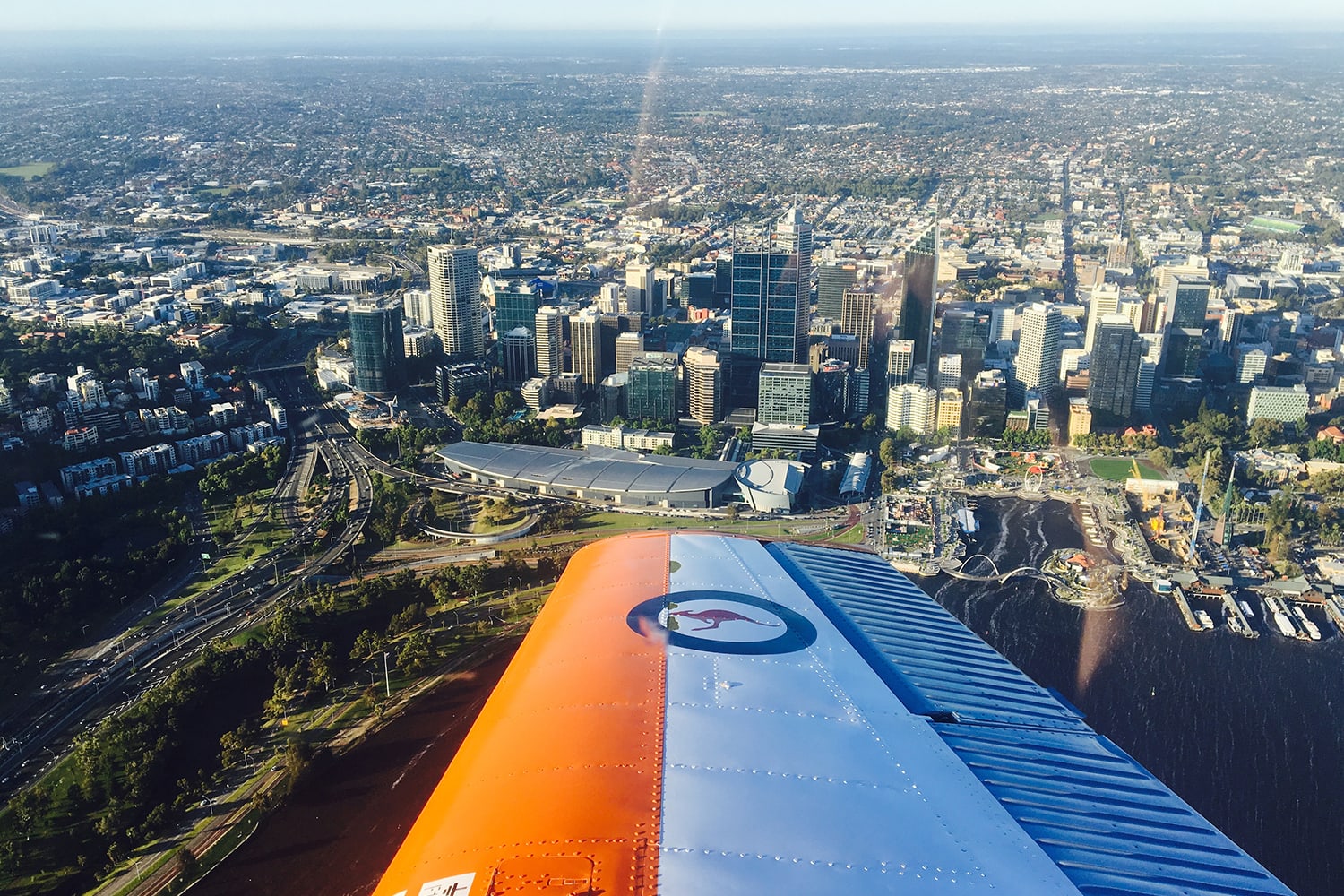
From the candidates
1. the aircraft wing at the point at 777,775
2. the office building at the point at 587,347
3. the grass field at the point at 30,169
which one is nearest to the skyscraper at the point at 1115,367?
the office building at the point at 587,347

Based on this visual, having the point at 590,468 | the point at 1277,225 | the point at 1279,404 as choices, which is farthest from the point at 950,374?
the point at 1277,225

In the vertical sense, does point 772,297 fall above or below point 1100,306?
above

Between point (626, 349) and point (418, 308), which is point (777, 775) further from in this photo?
point (418, 308)

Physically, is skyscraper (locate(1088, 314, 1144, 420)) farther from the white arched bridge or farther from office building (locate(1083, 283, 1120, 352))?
the white arched bridge

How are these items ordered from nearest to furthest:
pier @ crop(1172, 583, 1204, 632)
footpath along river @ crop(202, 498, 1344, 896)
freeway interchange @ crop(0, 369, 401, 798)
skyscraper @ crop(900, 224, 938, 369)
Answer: footpath along river @ crop(202, 498, 1344, 896) → freeway interchange @ crop(0, 369, 401, 798) → pier @ crop(1172, 583, 1204, 632) → skyscraper @ crop(900, 224, 938, 369)

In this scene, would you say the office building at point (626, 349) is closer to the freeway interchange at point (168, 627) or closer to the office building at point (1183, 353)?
the freeway interchange at point (168, 627)

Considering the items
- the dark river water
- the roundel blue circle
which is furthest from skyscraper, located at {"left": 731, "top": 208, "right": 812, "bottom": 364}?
the roundel blue circle
